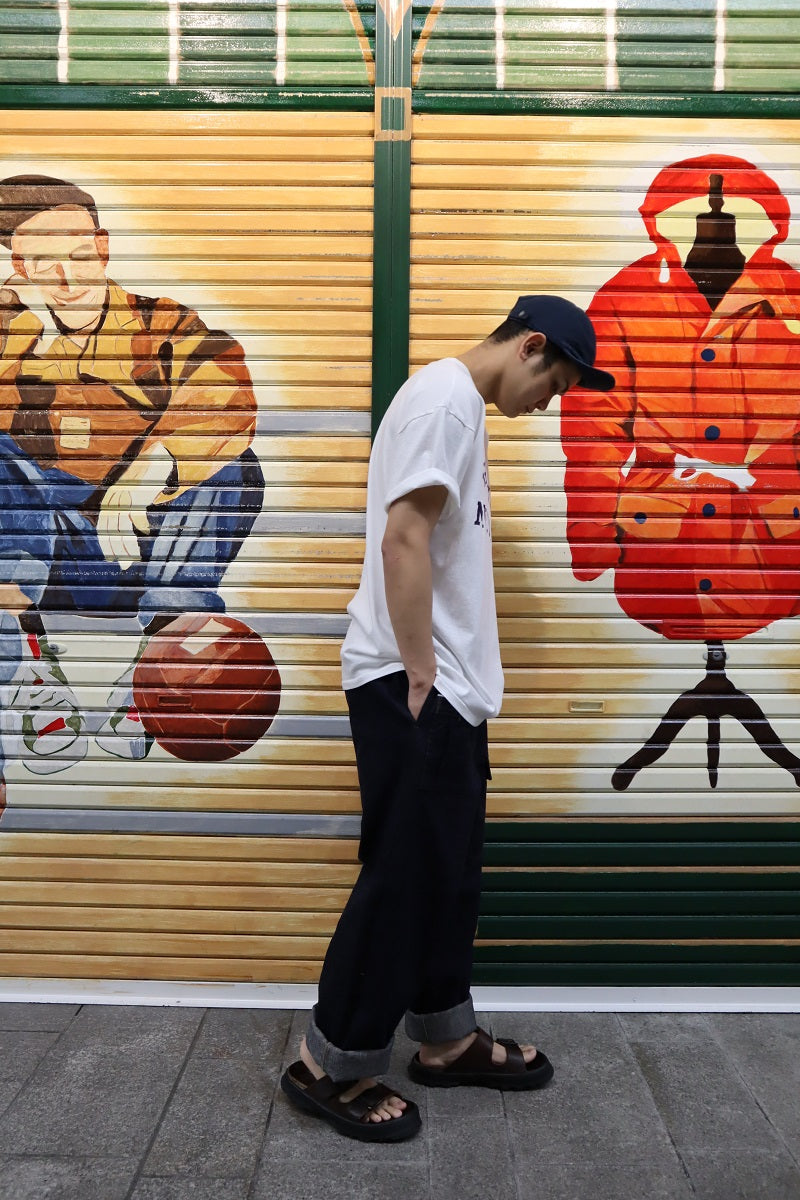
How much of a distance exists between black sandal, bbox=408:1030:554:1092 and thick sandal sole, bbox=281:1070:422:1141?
0.21 metres

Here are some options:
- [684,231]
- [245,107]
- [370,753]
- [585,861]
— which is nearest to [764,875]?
[585,861]

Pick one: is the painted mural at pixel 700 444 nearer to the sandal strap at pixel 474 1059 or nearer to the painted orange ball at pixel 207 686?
the sandal strap at pixel 474 1059

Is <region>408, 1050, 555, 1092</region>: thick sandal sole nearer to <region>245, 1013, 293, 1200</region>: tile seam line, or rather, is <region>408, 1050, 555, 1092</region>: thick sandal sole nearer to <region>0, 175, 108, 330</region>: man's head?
<region>245, 1013, 293, 1200</region>: tile seam line

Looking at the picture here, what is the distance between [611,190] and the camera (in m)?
3.49

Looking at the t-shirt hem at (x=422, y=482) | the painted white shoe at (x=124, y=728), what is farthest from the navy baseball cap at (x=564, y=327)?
the painted white shoe at (x=124, y=728)

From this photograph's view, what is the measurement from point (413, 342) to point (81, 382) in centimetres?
122

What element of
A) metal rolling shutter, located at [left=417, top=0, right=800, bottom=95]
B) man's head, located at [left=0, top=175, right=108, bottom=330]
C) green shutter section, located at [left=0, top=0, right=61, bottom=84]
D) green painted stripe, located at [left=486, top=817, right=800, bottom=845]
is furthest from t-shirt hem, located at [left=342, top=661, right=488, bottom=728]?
green shutter section, located at [left=0, top=0, right=61, bottom=84]

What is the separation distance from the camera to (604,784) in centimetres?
360

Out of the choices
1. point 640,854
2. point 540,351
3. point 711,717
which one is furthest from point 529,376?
point 640,854

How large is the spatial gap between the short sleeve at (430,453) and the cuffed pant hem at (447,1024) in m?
1.61

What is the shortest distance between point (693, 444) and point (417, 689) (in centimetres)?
159

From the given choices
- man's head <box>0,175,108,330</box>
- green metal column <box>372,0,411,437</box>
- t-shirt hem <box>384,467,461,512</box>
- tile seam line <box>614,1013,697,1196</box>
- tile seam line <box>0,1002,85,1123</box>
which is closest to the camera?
t-shirt hem <box>384,467,461,512</box>

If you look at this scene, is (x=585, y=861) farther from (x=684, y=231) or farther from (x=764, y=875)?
(x=684, y=231)

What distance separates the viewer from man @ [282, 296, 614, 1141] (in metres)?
2.61
